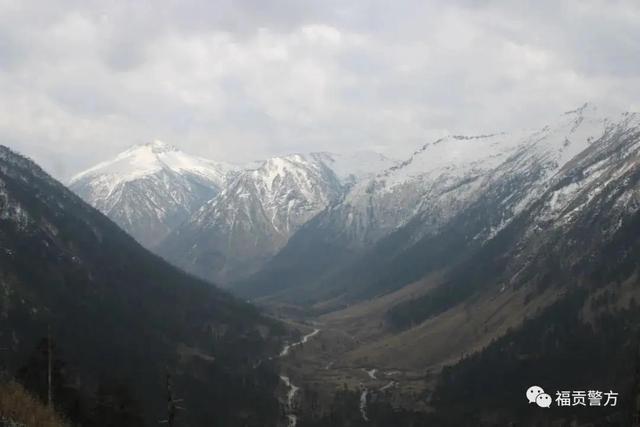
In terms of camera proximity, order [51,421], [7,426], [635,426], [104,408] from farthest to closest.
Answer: [104,408] → [51,421] → [635,426] → [7,426]

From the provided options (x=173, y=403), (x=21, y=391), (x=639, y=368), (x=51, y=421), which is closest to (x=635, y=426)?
(x=639, y=368)

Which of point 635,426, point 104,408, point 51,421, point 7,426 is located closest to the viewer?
point 7,426

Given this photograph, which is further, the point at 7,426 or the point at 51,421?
the point at 51,421

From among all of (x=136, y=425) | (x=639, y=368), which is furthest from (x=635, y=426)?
(x=136, y=425)

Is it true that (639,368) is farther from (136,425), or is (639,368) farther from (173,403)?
(136,425)

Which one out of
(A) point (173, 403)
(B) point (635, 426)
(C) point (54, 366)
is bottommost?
(B) point (635, 426)

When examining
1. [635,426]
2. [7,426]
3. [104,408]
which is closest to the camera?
[7,426]

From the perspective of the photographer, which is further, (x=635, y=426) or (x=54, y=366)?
(x=54, y=366)

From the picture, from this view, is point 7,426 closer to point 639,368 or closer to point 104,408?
point 104,408

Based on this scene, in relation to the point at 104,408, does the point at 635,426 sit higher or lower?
lower
